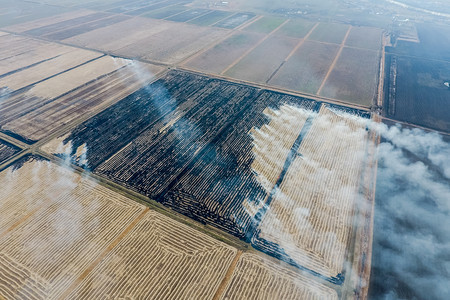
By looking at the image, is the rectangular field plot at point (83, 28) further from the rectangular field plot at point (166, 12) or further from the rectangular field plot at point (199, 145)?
the rectangular field plot at point (199, 145)

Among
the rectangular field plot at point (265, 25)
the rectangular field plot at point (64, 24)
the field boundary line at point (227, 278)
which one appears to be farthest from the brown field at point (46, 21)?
the field boundary line at point (227, 278)

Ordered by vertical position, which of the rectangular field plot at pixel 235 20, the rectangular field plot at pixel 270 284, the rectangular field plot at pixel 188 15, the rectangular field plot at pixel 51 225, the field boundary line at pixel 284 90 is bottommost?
the rectangular field plot at pixel 270 284

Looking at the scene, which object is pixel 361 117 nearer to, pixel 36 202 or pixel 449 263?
pixel 449 263

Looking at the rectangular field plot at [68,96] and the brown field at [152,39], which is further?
the brown field at [152,39]

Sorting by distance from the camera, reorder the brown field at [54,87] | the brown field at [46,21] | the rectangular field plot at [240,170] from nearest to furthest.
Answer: the rectangular field plot at [240,170] < the brown field at [54,87] < the brown field at [46,21]

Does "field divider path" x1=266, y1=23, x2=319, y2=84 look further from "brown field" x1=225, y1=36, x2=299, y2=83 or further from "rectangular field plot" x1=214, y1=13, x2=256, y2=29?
"rectangular field plot" x1=214, y1=13, x2=256, y2=29

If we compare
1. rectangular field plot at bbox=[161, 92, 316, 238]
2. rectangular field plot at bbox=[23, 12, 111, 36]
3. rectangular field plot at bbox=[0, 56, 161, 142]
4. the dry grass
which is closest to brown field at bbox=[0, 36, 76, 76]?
rectangular field plot at bbox=[23, 12, 111, 36]
